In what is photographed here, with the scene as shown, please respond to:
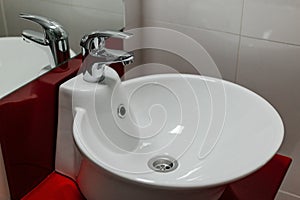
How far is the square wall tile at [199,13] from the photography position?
3.96 feet

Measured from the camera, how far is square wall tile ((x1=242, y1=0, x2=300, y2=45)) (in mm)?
1125

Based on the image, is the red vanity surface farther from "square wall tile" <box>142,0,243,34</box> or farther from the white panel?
"square wall tile" <box>142,0,243,34</box>

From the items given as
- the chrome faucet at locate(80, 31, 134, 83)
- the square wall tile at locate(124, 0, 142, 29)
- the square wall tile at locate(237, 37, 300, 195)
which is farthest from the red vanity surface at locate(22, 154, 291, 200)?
the square wall tile at locate(124, 0, 142, 29)

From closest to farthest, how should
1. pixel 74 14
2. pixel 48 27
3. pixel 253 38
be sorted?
pixel 48 27 → pixel 74 14 → pixel 253 38

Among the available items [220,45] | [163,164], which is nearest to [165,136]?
[163,164]

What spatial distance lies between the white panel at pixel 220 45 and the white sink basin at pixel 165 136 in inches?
7.4

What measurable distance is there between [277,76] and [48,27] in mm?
665

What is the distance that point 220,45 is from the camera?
1270mm

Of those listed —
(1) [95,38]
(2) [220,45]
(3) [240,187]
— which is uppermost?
(1) [95,38]

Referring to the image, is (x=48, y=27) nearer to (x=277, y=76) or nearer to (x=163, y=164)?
(x=163, y=164)

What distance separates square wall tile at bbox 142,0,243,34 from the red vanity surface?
0.41 m

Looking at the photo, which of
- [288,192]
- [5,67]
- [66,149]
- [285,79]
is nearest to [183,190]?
[66,149]

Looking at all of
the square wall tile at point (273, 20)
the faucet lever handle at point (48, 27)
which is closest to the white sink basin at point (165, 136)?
the faucet lever handle at point (48, 27)

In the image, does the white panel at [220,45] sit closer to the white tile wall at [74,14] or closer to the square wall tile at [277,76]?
the square wall tile at [277,76]
